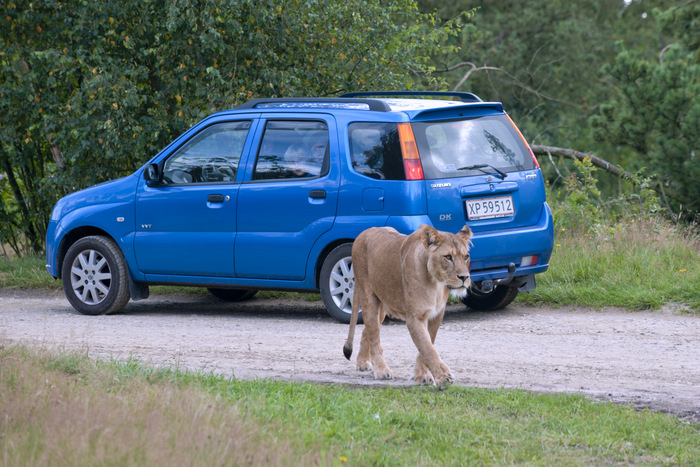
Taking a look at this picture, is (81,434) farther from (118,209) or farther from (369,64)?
(369,64)

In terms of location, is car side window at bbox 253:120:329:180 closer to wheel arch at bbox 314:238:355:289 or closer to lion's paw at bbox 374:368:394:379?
wheel arch at bbox 314:238:355:289

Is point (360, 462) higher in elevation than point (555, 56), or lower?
lower

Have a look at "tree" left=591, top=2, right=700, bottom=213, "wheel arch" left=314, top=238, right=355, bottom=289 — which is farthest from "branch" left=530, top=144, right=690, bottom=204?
"wheel arch" left=314, top=238, right=355, bottom=289

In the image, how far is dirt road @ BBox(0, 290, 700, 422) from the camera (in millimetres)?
6176

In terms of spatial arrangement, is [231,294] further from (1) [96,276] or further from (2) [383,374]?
(2) [383,374]

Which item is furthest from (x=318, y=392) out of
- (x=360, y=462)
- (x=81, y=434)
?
(x=81, y=434)

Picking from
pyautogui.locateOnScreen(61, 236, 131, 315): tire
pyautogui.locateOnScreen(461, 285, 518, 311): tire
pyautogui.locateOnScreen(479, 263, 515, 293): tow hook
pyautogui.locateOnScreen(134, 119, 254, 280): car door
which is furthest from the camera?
pyautogui.locateOnScreen(61, 236, 131, 315): tire

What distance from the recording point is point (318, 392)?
18.3ft

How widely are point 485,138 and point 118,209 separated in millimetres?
3778

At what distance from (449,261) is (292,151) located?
3.29 meters

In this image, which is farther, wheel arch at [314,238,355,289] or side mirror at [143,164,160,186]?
side mirror at [143,164,160,186]

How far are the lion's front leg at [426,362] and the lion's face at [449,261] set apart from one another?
12.5 inches

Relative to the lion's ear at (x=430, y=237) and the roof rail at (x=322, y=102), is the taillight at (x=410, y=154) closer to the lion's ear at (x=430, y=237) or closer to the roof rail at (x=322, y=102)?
the roof rail at (x=322, y=102)

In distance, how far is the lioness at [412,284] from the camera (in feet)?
19.3
